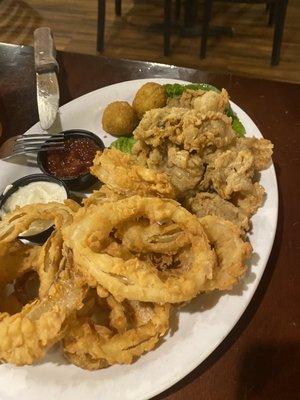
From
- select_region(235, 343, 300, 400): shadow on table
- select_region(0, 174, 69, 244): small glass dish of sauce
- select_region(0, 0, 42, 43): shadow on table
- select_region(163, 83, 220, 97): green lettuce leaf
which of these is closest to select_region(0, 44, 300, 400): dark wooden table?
select_region(235, 343, 300, 400): shadow on table

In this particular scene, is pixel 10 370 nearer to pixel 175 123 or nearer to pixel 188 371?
pixel 188 371

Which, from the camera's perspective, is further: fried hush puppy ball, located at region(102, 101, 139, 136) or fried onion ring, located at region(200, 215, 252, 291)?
fried hush puppy ball, located at region(102, 101, 139, 136)

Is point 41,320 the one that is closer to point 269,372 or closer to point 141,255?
point 141,255

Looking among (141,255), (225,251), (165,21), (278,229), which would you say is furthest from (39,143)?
(165,21)

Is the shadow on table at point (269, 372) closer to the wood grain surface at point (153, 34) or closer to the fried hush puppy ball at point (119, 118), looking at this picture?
the fried hush puppy ball at point (119, 118)

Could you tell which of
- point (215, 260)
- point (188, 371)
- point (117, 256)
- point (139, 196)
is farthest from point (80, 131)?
point (188, 371)

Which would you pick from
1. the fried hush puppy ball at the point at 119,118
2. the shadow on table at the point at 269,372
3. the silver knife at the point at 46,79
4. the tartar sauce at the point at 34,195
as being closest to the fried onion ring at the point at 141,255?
the shadow on table at the point at 269,372

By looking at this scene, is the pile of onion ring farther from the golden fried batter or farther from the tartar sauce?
the tartar sauce
